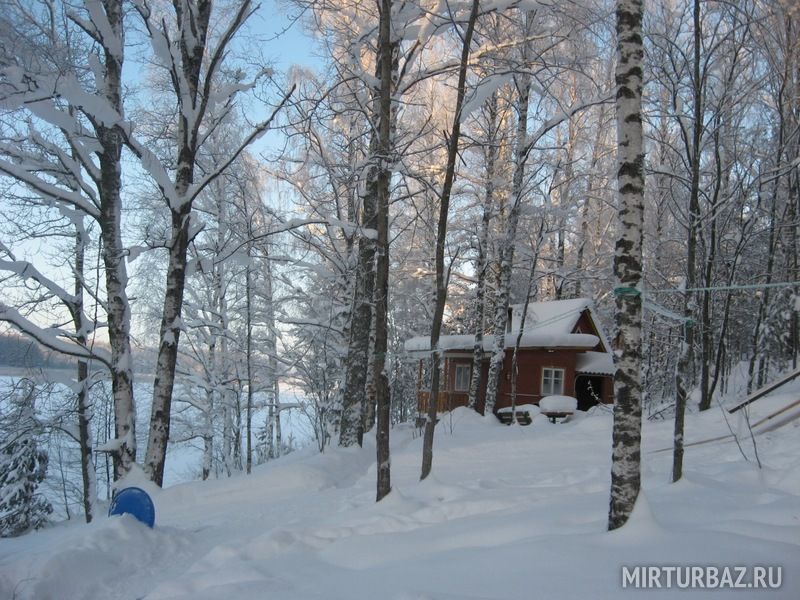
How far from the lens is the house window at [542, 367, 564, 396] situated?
19.0m

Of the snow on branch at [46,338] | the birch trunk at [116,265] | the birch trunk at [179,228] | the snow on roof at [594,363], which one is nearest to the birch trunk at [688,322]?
the birch trunk at [179,228]

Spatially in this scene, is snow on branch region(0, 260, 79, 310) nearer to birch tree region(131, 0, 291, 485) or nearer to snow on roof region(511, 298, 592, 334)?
birch tree region(131, 0, 291, 485)

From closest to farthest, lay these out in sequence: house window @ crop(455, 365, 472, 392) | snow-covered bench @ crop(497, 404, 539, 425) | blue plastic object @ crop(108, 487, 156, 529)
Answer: blue plastic object @ crop(108, 487, 156, 529) → snow-covered bench @ crop(497, 404, 539, 425) → house window @ crop(455, 365, 472, 392)

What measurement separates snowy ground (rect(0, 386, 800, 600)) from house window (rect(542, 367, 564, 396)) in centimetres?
1140

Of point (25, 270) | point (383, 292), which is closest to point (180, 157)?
point (25, 270)

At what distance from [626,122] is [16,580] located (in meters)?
5.56

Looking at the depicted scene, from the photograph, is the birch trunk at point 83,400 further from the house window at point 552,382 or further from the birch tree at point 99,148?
the house window at point 552,382

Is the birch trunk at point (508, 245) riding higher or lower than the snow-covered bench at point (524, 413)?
higher

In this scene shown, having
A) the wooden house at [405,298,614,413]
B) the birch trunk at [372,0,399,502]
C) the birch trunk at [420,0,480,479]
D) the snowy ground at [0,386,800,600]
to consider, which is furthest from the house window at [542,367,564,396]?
the birch trunk at [372,0,399,502]

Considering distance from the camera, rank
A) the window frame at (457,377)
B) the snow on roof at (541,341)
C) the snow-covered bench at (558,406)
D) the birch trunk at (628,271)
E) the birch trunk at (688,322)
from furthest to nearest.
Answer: the window frame at (457,377)
the snow on roof at (541,341)
the snow-covered bench at (558,406)
the birch trunk at (688,322)
the birch trunk at (628,271)

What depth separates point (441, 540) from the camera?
3.88m

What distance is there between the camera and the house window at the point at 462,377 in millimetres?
22188

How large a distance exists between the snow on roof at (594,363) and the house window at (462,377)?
4.63 m

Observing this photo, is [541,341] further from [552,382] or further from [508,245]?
[508,245]
